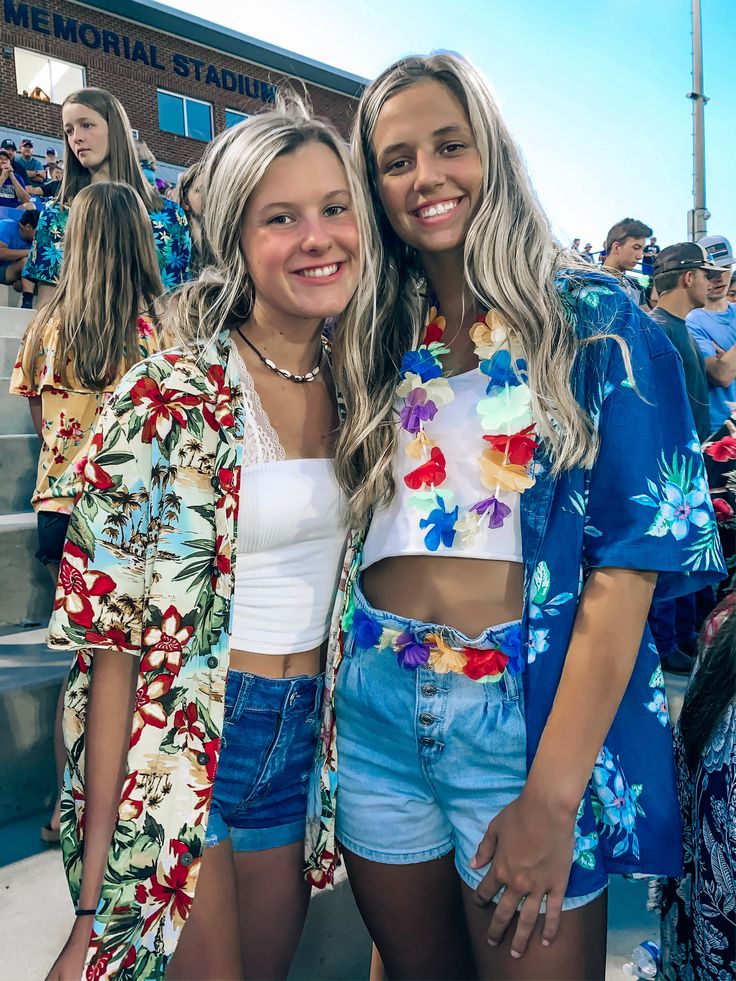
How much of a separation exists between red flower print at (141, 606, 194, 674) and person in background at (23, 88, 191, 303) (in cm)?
248

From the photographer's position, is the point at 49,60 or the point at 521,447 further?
the point at 49,60

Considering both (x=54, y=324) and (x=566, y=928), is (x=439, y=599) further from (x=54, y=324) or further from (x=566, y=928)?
(x=54, y=324)

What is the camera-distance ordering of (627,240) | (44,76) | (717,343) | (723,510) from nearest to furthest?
(723,510) < (717,343) < (627,240) < (44,76)

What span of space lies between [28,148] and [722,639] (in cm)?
1264

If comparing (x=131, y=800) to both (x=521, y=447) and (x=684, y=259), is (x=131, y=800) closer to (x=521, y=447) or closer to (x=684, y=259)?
(x=521, y=447)

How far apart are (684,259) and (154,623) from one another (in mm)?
3943

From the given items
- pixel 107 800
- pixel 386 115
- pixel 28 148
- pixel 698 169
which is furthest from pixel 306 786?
pixel 28 148

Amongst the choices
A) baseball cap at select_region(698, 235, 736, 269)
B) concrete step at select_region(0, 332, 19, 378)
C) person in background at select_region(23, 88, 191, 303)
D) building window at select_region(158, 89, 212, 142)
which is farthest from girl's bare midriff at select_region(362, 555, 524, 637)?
building window at select_region(158, 89, 212, 142)

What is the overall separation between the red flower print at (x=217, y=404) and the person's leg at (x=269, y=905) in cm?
92

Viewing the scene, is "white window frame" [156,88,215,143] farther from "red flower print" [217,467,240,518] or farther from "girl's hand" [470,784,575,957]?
"girl's hand" [470,784,575,957]

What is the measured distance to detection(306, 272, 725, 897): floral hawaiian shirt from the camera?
1.37 m

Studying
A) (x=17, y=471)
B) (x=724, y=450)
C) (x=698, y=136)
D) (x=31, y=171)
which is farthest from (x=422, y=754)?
(x=698, y=136)

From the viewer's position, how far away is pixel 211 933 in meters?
1.48

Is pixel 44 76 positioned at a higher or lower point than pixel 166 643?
higher
